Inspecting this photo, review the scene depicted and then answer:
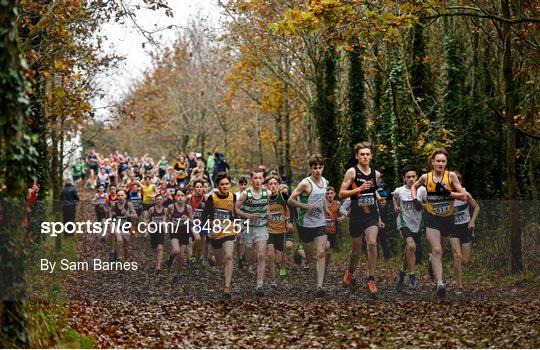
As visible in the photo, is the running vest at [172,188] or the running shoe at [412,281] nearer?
the running shoe at [412,281]

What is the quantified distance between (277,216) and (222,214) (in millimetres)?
1021

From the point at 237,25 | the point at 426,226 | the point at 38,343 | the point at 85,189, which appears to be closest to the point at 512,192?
the point at 426,226

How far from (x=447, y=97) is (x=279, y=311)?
29.9 ft

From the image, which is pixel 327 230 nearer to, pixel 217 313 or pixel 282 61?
pixel 217 313

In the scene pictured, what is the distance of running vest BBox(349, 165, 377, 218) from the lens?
14641 millimetres

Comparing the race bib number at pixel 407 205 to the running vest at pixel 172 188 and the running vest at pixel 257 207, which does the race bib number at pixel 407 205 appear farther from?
the running vest at pixel 172 188

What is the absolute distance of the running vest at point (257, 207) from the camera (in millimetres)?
15586

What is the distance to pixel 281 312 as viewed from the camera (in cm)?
1401

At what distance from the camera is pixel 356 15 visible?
15578 millimetres

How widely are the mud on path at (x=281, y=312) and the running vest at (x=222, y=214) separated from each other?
27.8 inches

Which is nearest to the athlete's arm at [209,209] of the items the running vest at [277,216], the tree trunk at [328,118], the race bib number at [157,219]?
the running vest at [277,216]

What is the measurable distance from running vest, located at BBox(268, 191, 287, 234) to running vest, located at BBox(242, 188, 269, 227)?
0.92ft

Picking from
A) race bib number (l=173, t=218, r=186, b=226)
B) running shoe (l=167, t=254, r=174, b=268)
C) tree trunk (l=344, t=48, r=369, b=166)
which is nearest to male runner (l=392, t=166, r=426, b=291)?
running shoe (l=167, t=254, r=174, b=268)

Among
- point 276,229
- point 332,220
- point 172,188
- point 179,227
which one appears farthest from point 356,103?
point 276,229
